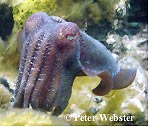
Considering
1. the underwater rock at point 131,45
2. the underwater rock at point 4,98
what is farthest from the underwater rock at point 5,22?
the underwater rock at point 4,98

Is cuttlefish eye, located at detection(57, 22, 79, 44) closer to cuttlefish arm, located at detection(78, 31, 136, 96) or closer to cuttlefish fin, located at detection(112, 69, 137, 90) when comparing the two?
cuttlefish arm, located at detection(78, 31, 136, 96)

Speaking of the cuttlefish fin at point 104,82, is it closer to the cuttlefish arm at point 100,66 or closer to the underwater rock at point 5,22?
the cuttlefish arm at point 100,66

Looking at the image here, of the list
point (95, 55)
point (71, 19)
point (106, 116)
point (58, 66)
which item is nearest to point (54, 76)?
point (58, 66)

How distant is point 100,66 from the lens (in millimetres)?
3193

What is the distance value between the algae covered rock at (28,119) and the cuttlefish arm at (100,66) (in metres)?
0.59

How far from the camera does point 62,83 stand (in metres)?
2.87

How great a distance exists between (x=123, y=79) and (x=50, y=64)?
3.29 feet

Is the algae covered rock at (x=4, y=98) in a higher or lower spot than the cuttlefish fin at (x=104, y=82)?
lower

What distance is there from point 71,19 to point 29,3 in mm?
622

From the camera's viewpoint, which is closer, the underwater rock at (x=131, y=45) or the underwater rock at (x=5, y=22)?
the underwater rock at (x=131, y=45)

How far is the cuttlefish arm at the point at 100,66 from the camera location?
3.05 meters

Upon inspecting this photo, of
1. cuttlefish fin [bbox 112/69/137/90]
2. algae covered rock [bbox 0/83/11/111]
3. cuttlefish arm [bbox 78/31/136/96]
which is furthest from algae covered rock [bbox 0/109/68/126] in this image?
cuttlefish fin [bbox 112/69/137/90]

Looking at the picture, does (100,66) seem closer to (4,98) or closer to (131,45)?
(4,98)

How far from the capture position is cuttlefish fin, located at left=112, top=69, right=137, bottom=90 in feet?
11.3
